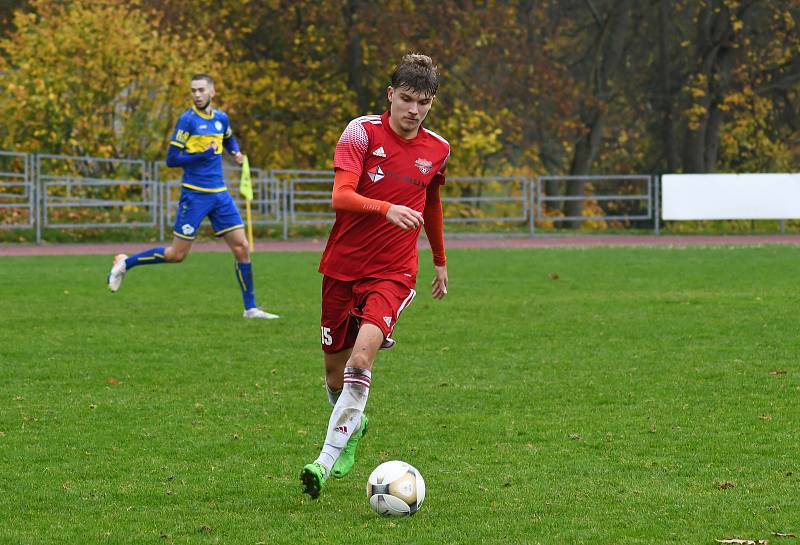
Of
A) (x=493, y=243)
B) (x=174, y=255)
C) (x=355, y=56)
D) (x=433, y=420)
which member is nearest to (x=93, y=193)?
(x=493, y=243)

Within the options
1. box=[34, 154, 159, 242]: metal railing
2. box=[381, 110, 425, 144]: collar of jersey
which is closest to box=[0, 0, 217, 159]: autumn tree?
box=[34, 154, 159, 242]: metal railing

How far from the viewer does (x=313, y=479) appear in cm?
579

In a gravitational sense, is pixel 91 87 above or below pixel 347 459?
above

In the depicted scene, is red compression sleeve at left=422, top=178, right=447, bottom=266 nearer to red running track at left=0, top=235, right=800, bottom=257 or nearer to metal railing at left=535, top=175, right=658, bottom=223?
red running track at left=0, top=235, right=800, bottom=257

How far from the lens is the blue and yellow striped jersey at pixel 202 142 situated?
13172mm

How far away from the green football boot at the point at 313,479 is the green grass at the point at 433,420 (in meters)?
0.11

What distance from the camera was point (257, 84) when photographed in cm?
3572

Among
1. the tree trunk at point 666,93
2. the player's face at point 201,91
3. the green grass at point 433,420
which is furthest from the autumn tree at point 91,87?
the player's face at point 201,91

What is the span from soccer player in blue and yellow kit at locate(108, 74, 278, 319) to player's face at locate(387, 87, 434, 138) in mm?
6944

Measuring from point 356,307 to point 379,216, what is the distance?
0.44 metres

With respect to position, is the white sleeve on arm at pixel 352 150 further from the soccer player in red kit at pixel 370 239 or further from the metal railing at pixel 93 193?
the metal railing at pixel 93 193

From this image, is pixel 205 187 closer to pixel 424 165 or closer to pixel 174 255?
pixel 174 255

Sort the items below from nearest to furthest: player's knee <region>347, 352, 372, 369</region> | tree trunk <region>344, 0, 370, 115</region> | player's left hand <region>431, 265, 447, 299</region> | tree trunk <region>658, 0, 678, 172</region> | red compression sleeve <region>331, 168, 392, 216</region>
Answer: red compression sleeve <region>331, 168, 392, 216</region>
player's knee <region>347, 352, 372, 369</region>
player's left hand <region>431, 265, 447, 299</region>
tree trunk <region>344, 0, 370, 115</region>
tree trunk <region>658, 0, 678, 172</region>

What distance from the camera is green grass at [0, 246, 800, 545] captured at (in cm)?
562
